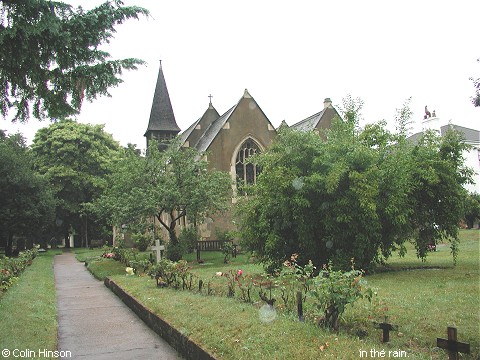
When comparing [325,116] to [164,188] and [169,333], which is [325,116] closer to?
[164,188]

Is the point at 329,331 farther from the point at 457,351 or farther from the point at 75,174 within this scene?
the point at 75,174

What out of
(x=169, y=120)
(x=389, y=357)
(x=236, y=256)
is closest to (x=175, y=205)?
(x=236, y=256)

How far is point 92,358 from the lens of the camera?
727cm

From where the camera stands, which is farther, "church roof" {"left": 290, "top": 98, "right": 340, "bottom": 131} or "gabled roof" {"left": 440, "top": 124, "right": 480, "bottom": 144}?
"gabled roof" {"left": 440, "top": 124, "right": 480, "bottom": 144}

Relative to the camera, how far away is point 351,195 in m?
13.9

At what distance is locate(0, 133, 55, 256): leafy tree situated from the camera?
33.4 meters

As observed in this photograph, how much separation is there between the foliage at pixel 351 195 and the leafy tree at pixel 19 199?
23.4 m

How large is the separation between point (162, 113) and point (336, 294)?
42.4m

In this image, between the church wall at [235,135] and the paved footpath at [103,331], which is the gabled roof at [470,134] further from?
the paved footpath at [103,331]

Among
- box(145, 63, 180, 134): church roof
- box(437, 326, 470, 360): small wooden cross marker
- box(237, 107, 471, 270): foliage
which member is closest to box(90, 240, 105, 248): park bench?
box(145, 63, 180, 134): church roof

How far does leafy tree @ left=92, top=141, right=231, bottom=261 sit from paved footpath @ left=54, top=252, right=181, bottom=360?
22.6ft

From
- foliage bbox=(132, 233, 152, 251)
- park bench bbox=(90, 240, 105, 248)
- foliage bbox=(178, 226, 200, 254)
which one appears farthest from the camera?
park bench bbox=(90, 240, 105, 248)

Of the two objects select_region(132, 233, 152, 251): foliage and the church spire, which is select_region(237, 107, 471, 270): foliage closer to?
select_region(132, 233, 152, 251): foliage

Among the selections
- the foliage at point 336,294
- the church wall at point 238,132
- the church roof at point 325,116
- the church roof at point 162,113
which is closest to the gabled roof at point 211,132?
the church wall at point 238,132
